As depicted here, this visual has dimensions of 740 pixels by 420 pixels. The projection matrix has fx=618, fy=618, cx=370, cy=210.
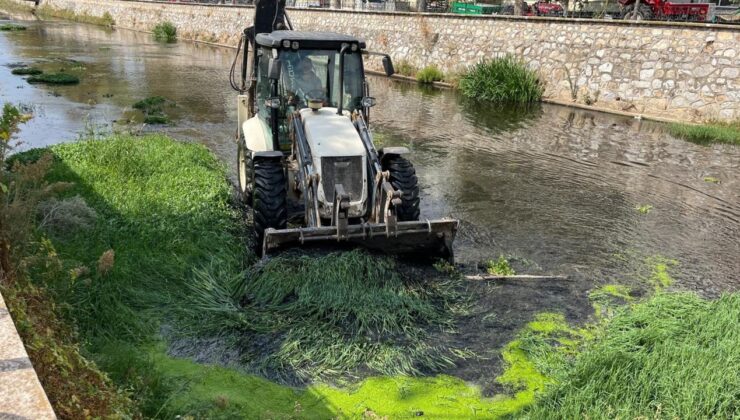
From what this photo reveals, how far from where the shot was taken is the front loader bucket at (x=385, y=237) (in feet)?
19.7

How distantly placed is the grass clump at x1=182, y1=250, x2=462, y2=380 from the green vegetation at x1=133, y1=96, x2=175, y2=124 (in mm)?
8433

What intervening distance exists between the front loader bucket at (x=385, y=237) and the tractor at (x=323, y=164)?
0.01 m

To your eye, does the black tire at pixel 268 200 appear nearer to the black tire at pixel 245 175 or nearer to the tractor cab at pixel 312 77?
the black tire at pixel 245 175

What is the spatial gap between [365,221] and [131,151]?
4.29 metres

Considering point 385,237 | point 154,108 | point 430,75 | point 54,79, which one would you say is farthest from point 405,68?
point 385,237

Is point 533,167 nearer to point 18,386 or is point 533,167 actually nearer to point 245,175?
point 245,175

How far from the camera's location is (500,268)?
6934 mm

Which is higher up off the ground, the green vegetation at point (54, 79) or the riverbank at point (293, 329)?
the green vegetation at point (54, 79)

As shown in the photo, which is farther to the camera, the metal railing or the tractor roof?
the metal railing

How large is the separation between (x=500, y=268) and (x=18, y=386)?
5192mm

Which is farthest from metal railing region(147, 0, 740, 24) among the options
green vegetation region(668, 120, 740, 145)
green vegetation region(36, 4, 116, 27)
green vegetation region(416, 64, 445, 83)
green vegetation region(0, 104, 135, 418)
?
green vegetation region(0, 104, 135, 418)

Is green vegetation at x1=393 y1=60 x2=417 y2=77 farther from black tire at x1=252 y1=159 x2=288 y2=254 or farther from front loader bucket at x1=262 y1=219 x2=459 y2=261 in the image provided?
front loader bucket at x1=262 y1=219 x2=459 y2=261

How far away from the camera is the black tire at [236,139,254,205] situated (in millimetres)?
8039

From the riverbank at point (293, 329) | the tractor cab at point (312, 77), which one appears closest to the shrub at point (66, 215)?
the riverbank at point (293, 329)
